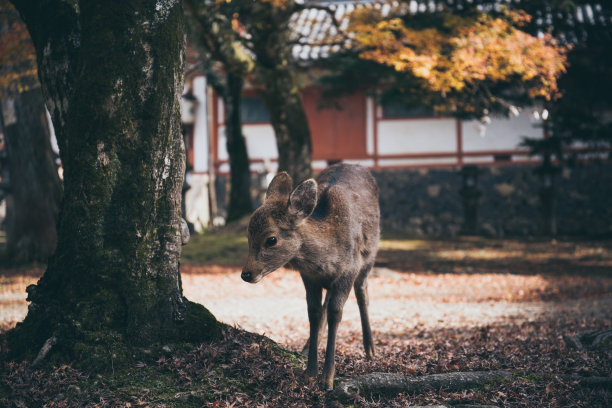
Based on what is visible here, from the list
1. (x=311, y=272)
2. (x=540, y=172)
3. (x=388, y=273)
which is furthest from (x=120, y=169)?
(x=540, y=172)

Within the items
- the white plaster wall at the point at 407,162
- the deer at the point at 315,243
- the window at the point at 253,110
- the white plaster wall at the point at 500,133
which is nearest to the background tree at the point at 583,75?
the white plaster wall at the point at 500,133

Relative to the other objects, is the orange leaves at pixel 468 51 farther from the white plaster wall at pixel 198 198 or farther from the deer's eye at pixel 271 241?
the white plaster wall at pixel 198 198

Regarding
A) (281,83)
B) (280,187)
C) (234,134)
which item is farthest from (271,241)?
(234,134)

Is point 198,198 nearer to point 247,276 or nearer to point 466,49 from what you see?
point 466,49

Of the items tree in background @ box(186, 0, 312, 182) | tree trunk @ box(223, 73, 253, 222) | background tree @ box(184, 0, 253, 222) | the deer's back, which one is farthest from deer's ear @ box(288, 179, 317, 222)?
tree trunk @ box(223, 73, 253, 222)

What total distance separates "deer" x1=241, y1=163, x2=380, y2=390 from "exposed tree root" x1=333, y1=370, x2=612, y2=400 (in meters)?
0.20

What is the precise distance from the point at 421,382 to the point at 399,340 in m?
2.29

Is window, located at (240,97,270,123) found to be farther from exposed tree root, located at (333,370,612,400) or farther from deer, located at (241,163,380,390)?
exposed tree root, located at (333,370,612,400)

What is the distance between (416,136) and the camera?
1986 cm

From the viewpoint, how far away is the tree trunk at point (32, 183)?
484 inches

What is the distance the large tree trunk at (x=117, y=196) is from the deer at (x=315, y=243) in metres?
0.70

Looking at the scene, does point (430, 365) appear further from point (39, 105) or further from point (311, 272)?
point (39, 105)

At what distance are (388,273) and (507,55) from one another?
4589mm

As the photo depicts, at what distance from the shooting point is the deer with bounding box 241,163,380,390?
4.11m
